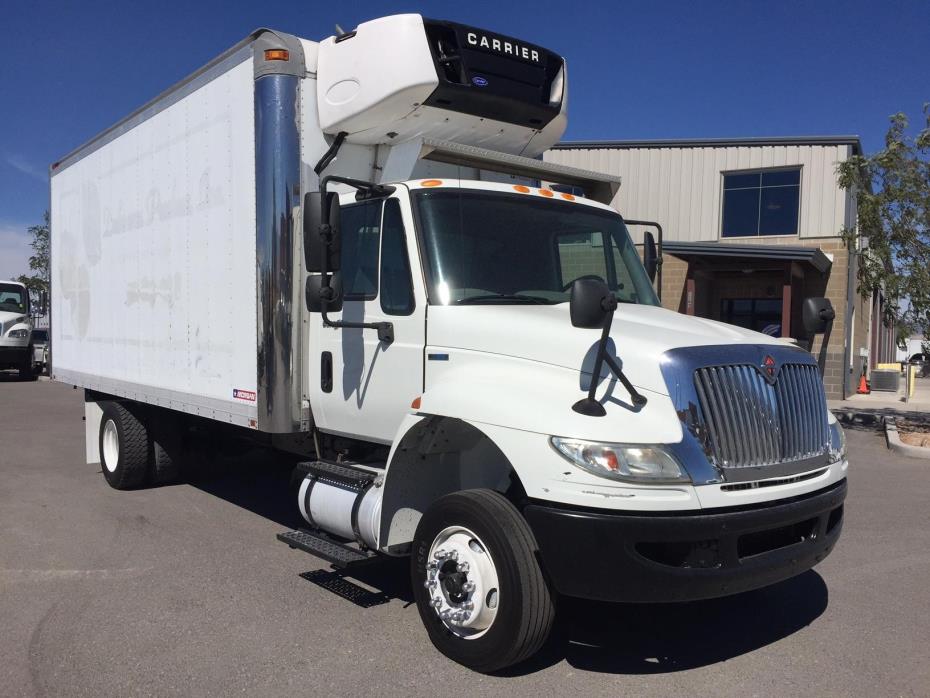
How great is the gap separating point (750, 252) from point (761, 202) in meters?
3.49

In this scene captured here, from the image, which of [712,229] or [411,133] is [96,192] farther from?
[712,229]

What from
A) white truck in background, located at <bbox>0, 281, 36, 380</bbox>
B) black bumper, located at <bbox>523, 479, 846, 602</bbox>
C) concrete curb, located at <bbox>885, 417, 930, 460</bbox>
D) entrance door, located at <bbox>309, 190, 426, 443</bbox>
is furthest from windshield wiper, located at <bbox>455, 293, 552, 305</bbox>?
white truck in background, located at <bbox>0, 281, 36, 380</bbox>

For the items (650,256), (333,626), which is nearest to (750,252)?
(650,256)

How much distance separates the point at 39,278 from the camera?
36156mm

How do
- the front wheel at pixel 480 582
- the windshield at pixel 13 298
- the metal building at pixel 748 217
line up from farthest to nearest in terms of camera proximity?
the windshield at pixel 13 298 → the metal building at pixel 748 217 → the front wheel at pixel 480 582

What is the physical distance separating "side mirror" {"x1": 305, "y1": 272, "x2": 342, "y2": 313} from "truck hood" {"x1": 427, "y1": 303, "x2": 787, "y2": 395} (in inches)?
21.3

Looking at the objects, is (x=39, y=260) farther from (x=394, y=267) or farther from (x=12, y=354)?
(x=394, y=267)

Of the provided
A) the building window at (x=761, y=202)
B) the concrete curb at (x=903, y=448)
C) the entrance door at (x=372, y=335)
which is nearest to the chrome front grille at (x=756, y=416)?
the entrance door at (x=372, y=335)

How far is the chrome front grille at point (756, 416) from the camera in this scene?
3.75 m

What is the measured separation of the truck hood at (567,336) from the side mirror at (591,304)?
9.4 inches

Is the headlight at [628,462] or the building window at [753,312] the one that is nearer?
the headlight at [628,462]

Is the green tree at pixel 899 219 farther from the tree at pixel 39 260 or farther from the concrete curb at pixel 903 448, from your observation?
the tree at pixel 39 260

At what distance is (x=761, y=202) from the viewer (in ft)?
68.4


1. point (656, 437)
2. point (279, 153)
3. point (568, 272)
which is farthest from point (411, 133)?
point (656, 437)
